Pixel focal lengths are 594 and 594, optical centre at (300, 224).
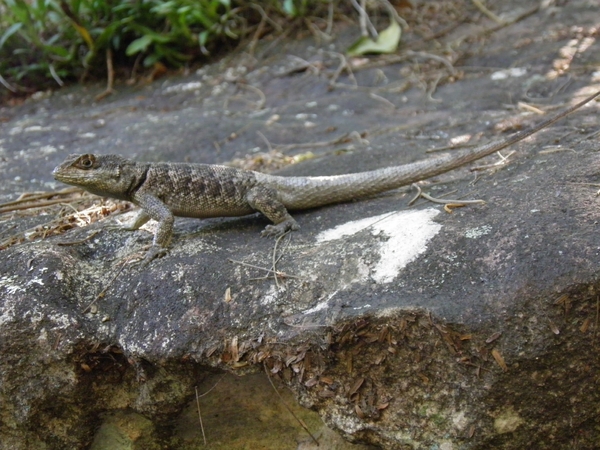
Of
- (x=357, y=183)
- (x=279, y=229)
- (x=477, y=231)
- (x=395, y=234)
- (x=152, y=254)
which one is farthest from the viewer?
(x=357, y=183)

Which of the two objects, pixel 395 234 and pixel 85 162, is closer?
pixel 395 234

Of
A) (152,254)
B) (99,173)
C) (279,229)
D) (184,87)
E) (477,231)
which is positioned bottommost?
(184,87)

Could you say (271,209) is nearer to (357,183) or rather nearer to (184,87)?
(357,183)

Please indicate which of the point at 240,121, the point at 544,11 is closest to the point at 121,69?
the point at 240,121

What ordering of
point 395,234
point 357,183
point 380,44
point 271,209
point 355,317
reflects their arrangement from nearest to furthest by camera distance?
point 355,317 → point 395,234 → point 271,209 → point 357,183 → point 380,44

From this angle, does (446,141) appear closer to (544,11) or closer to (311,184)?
(311,184)

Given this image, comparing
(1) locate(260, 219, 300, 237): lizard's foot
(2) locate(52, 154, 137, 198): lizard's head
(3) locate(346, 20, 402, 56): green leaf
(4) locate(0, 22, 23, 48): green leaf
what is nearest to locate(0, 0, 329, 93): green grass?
(4) locate(0, 22, 23, 48): green leaf

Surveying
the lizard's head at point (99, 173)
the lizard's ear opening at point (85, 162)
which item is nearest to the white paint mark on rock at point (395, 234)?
the lizard's head at point (99, 173)

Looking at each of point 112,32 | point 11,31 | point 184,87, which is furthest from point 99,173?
point 11,31
